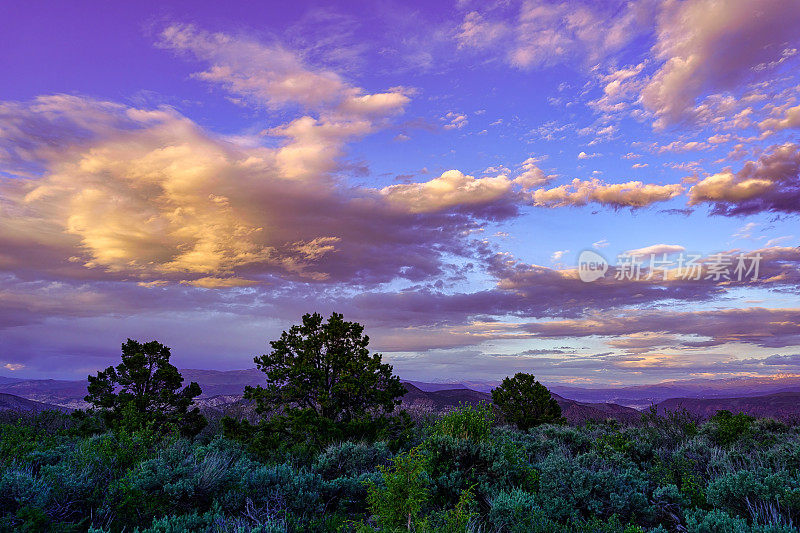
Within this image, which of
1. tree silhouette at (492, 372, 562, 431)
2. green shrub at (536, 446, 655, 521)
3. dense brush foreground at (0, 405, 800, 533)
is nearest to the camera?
dense brush foreground at (0, 405, 800, 533)

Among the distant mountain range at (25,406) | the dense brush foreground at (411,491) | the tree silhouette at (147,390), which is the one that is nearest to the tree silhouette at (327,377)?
the tree silhouette at (147,390)

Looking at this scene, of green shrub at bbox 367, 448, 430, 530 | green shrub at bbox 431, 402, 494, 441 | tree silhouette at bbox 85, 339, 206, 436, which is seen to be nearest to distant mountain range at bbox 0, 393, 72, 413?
tree silhouette at bbox 85, 339, 206, 436

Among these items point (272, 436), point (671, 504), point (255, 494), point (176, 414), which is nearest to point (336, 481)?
point (255, 494)

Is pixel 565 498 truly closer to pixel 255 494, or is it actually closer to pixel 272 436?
pixel 255 494

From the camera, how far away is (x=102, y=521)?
24.8 ft

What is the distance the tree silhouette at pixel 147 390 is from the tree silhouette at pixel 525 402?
61.4ft

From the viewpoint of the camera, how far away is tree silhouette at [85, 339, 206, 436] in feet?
75.0

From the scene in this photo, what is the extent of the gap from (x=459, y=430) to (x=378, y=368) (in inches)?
453

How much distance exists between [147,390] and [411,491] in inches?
852

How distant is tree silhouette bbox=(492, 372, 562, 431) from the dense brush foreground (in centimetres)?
1562

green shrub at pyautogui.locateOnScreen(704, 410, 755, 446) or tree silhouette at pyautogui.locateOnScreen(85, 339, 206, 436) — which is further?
tree silhouette at pyautogui.locateOnScreen(85, 339, 206, 436)

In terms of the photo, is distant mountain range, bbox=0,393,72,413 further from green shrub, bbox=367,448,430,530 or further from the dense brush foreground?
green shrub, bbox=367,448,430,530

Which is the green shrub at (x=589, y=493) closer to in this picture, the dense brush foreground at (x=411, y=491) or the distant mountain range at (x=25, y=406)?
the dense brush foreground at (x=411, y=491)

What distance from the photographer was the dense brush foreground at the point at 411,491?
723 cm
